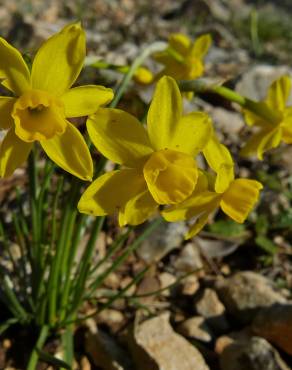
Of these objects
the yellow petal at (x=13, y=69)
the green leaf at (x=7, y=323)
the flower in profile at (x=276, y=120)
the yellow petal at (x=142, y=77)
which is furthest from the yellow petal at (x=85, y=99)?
the green leaf at (x=7, y=323)

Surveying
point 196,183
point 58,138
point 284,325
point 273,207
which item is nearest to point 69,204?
point 58,138

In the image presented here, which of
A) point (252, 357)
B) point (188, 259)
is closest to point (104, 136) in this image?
point (252, 357)

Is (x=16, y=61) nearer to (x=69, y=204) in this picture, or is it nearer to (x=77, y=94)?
(x=77, y=94)

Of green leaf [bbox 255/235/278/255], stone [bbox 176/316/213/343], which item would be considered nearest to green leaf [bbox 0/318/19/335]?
stone [bbox 176/316/213/343]

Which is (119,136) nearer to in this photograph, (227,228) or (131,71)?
(131,71)

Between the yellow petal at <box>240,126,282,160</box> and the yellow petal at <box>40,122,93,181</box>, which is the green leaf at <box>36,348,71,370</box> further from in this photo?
the yellow petal at <box>240,126,282,160</box>

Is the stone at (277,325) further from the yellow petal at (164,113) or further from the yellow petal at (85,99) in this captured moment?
the yellow petal at (85,99)
